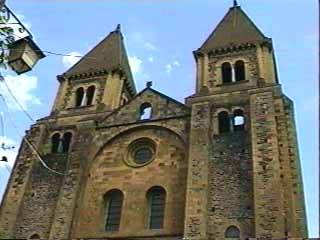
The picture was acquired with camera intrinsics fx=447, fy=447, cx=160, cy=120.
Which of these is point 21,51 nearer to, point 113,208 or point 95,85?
point 113,208

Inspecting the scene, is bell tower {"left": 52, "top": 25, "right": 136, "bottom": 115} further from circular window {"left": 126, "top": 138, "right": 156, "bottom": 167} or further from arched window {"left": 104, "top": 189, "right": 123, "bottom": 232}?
arched window {"left": 104, "top": 189, "right": 123, "bottom": 232}

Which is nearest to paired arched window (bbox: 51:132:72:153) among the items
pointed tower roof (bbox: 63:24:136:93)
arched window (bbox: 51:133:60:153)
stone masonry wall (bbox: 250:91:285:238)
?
arched window (bbox: 51:133:60:153)

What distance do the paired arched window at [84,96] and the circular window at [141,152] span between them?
558 cm

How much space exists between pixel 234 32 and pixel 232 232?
14.0 metres

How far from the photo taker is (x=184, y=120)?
69.9 feet

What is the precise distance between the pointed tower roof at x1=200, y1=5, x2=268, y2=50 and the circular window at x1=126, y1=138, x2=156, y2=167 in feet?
24.3

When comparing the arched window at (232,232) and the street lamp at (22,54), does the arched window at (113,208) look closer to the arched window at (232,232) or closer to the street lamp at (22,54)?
the arched window at (232,232)

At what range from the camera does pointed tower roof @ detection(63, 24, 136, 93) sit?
90.5 feet

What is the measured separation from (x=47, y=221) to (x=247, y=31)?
51.5ft

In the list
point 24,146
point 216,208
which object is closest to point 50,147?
point 24,146

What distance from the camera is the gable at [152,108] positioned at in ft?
72.3

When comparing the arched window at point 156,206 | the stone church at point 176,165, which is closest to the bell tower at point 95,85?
the stone church at point 176,165

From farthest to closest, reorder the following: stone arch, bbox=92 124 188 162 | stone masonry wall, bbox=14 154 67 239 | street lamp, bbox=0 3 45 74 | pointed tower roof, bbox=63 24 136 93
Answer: pointed tower roof, bbox=63 24 136 93 < stone arch, bbox=92 124 188 162 < stone masonry wall, bbox=14 154 67 239 < street lamp, bbox=0 3 45 74

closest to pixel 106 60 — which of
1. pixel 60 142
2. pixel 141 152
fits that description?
pixel 60 142
